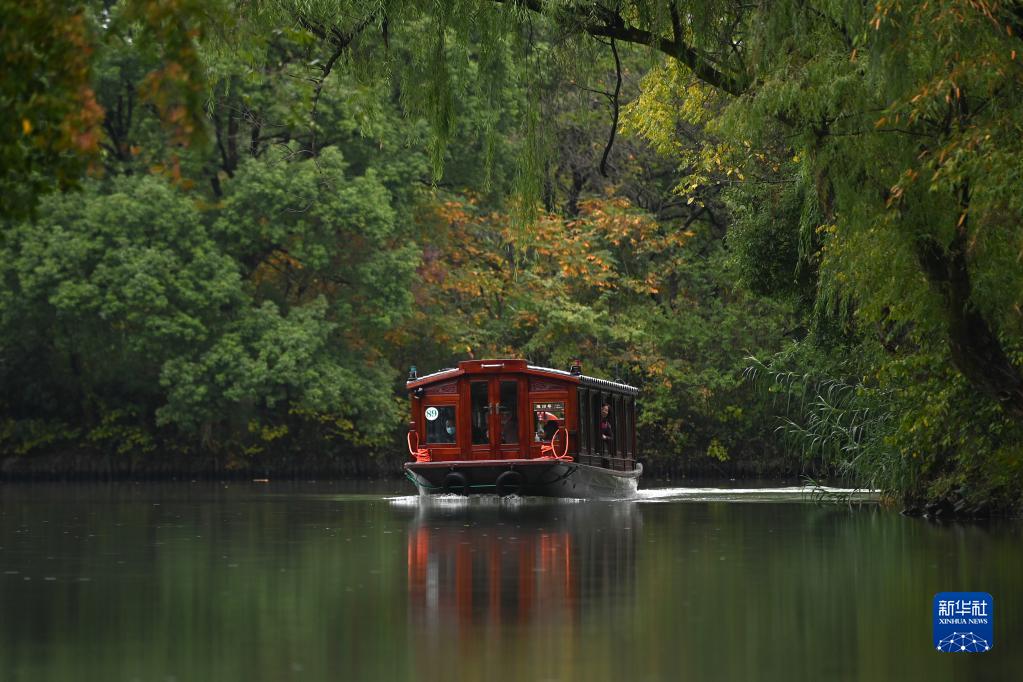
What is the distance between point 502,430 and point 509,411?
44cm

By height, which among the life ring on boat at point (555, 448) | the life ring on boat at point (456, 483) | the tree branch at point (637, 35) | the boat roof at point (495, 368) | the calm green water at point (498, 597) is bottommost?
the calm green water at point (498, 597)

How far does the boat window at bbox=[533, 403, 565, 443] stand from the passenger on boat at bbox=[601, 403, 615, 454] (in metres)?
2.19

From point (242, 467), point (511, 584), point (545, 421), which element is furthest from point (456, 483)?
point (511, 584)

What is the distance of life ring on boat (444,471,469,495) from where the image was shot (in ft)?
117

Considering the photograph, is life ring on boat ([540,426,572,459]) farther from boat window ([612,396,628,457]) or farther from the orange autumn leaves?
the orange autumn leaves

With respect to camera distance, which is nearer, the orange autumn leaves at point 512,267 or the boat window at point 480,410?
the boat window at point 480,410

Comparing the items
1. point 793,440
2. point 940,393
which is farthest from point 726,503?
point 940,393

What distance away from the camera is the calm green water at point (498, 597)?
34.7 feet

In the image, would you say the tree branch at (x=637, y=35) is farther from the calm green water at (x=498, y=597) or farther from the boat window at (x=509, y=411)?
the boat window at (x=509, y=411)

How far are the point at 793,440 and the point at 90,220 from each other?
68.9 feet

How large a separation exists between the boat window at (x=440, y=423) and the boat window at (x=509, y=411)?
98cm

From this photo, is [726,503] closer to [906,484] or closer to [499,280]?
[906,484]

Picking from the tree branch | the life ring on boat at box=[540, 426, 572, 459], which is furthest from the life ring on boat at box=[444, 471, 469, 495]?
the tree branch

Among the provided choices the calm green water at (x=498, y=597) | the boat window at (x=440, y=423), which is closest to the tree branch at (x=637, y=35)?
the calm green water at (x=498, y=597)
